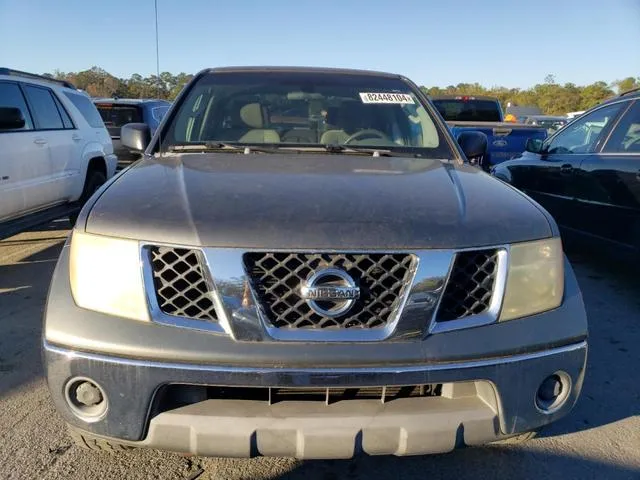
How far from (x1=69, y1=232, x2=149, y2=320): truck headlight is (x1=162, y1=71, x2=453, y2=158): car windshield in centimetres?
141

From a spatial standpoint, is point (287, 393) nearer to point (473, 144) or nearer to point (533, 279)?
point (533, 279)

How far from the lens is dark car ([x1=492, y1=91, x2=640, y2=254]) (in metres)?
4.83

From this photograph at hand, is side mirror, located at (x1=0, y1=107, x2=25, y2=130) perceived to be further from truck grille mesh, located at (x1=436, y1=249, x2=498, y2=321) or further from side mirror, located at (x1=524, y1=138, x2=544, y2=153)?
side mirror, located at (x1=524, y1=138, x2=544, y2=153)

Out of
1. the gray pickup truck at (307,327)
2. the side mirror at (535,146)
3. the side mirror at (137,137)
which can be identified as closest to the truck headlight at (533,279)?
the gray pickup truck at (307,327)

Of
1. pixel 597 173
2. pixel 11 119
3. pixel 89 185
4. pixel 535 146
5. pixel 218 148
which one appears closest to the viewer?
pixel 218 148

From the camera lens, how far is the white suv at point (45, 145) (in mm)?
5438

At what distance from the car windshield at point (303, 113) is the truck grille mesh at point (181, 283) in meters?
1.45

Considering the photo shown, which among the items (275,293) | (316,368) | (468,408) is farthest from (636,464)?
(275,293)

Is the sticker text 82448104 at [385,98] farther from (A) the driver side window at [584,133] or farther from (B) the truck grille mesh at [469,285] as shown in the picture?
(A) the driver side window at [584,133]

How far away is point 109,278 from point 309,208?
29.3 inches

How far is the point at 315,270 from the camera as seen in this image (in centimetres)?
200

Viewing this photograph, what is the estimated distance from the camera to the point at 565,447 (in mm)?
2762

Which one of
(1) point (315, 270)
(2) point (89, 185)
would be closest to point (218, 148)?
(1) point (315, 270)

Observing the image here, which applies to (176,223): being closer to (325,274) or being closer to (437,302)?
(325,274)
